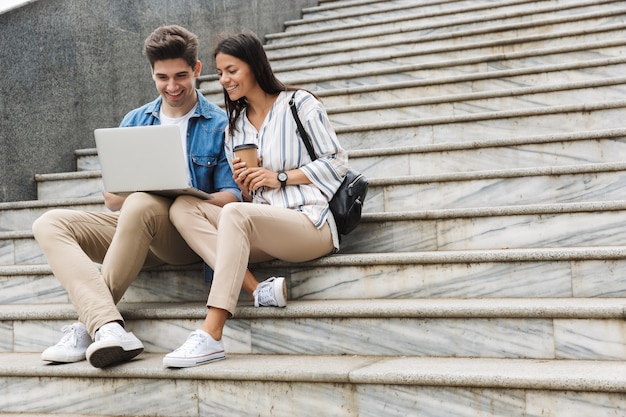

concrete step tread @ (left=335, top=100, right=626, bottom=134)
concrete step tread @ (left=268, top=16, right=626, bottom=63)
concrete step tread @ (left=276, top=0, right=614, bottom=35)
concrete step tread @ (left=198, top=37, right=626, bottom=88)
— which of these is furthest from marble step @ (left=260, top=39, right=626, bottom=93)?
concrete step tread @ (left=276, top=0, right=614, bottom=35)

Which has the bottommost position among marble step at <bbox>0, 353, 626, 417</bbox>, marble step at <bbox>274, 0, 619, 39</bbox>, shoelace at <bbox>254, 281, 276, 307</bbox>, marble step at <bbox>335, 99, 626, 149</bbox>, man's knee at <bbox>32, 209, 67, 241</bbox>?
marble step at <bbox>0, 353, 626, 417</bbox>

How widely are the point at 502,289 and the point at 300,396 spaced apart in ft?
2.80

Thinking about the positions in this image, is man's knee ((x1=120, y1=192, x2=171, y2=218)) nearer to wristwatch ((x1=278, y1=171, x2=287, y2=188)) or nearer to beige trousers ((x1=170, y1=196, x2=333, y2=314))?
beige trousers ((x1=170, y1=196, x2=333, y2=314))

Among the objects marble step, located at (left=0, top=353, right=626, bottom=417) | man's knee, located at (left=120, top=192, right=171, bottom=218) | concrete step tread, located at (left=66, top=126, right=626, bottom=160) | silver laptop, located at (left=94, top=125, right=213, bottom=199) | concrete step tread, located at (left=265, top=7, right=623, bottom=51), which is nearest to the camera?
marble step, located at (left=0, top=353, right=626, bottom=417)

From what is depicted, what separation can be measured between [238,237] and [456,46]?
327 centimetres

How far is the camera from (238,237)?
288 cm

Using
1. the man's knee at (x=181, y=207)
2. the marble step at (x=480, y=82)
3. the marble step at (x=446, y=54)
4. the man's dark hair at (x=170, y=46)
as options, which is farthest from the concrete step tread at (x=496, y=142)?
the marble step at (x=446, y=54)

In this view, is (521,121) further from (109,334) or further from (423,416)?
(109,334)

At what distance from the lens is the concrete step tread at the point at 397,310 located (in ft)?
8.50

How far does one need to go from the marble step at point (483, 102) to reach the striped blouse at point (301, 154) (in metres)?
1.48

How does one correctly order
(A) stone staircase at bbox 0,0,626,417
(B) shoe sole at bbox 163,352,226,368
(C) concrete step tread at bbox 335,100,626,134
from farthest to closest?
1. (C) concrete step tread at bbox 335,100,626,134
2. (B) shoe sole at bbox 163,352,226,368
3. (A) stone staircase at bbox 0,0,626,417

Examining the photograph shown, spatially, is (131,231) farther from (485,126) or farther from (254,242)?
(485,126)

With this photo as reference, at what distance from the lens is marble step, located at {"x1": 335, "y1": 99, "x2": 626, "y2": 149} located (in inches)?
159

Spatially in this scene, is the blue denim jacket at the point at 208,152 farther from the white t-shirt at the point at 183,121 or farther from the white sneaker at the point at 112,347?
the white sneaker at the point at 112,347
